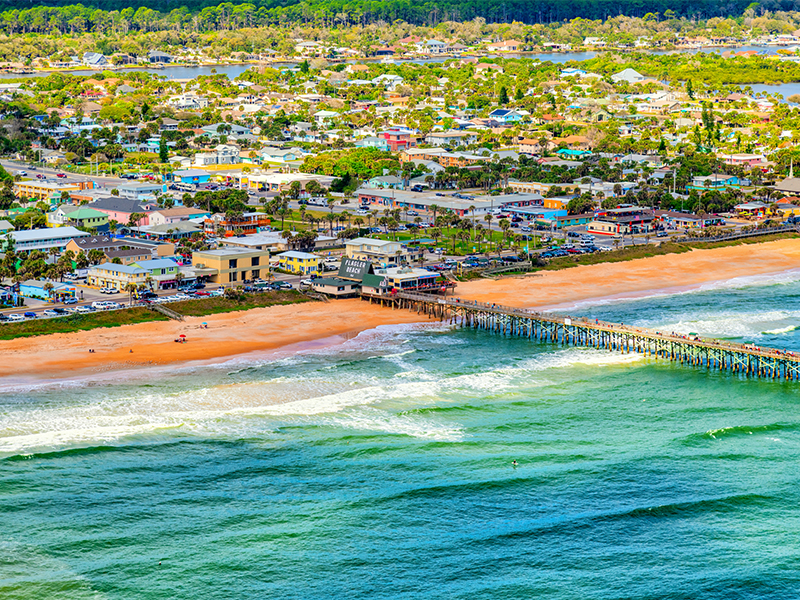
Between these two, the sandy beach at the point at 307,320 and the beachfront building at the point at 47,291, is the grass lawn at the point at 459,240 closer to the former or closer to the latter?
the sandy beach at the point at 307,320

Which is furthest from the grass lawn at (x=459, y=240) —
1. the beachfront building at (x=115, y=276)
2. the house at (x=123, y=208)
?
the beachfront building at (x=115, y=276)

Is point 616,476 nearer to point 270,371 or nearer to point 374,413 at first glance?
point 374,413

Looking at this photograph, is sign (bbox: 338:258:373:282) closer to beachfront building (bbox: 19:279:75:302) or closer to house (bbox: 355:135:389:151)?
beachfront building (bbox: 19:279:75:302)

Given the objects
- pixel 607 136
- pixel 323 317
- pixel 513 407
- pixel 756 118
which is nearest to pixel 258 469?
pixel 513 407

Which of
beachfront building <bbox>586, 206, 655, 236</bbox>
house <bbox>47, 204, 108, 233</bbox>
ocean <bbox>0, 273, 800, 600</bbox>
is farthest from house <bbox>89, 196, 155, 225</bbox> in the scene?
beachfront building <bbox>586, 206, 655, 236</bbox>

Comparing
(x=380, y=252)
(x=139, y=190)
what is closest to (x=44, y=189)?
(x=139, y=190)

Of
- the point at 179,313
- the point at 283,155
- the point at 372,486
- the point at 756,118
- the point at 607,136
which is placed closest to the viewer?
the point at 372,486

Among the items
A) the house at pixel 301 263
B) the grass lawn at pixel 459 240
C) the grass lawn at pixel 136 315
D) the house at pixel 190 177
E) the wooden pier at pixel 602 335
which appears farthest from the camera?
the house at pixel 190 177
